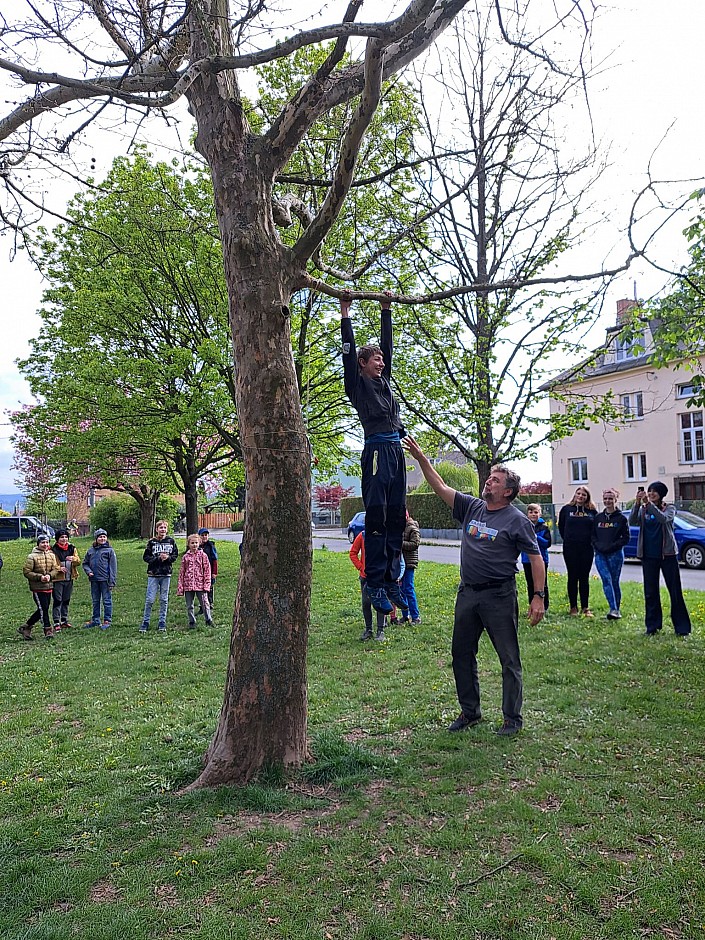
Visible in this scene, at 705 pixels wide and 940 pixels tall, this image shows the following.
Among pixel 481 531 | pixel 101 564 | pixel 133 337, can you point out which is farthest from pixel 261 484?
pixel 133 337

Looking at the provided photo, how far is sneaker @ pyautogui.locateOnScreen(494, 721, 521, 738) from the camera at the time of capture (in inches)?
237

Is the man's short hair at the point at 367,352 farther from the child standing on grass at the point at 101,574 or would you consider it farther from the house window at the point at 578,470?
the house window at the point at 578,470

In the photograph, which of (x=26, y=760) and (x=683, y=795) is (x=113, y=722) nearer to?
(x=26, y=760)

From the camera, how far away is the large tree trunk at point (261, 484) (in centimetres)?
510

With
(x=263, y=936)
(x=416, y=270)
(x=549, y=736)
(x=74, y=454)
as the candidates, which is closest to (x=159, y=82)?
(x=263, y=936)

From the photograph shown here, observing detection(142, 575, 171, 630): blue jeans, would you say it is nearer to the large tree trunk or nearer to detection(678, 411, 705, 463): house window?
the large tree trunk

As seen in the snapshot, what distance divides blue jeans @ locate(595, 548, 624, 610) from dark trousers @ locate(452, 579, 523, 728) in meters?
→ 6.01

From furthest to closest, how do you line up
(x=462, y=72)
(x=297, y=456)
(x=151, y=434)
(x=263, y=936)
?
(x=151, y=434), (x=462, y=72), (x=297, y=456), (x=263, y=936)

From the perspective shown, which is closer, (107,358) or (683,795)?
(683,795)

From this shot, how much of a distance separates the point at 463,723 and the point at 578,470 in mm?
→ 32437

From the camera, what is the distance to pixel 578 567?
11883 mm

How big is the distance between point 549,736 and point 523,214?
11.7 metres

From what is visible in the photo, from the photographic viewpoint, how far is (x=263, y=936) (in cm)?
343

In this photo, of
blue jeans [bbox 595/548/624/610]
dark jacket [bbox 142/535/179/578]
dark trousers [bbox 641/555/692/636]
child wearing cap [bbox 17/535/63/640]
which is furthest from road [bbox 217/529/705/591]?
child wearing cap [bbox 17/535/63/640]
